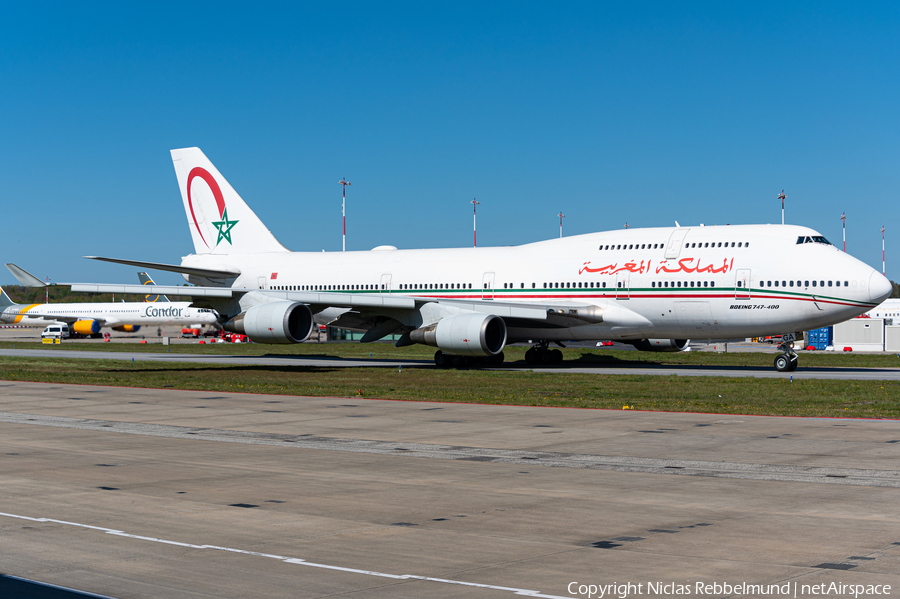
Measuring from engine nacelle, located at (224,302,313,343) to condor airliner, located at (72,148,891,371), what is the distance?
0.05 metres

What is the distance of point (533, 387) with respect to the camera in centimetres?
2541

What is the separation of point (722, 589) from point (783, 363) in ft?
88.1

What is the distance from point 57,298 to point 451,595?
6416 inches

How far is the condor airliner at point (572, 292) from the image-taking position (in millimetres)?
30781

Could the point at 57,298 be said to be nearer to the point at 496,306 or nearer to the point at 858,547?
the point at 496,306

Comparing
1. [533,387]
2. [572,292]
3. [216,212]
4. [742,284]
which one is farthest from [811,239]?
[216,212]

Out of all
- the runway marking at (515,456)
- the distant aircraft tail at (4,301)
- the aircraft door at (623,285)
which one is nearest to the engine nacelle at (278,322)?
the aircraft door at (623,285)

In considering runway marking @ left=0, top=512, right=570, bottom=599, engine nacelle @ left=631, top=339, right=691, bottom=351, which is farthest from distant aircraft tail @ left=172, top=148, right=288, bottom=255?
runway marking @ left=0, top=512, right=570, bottom=599

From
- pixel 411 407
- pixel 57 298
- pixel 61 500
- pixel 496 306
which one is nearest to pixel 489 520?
pixel 61 500

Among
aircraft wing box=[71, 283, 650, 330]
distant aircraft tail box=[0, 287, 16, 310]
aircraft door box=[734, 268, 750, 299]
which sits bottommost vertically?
aircraft wing box=[71, 283, 650, 330]

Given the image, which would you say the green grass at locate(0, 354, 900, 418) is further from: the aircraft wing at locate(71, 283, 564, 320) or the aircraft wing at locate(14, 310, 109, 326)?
the aircraft wing at locate(14, 310, 109, 326)

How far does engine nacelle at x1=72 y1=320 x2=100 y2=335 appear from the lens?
83.4 meters

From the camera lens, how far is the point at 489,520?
9.32m

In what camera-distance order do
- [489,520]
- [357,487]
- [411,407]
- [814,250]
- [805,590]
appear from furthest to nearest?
1. [814,250]
2. [411,407]
3. [357,487]
4. [489,520]
5. [805,590]
